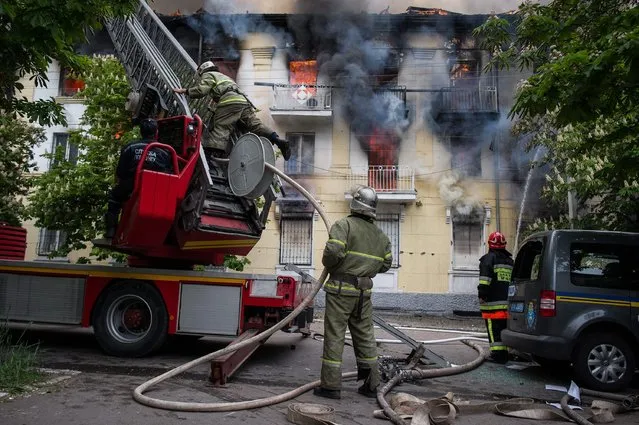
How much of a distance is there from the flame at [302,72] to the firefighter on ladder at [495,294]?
12.5 metres

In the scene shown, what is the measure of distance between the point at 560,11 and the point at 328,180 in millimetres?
11705

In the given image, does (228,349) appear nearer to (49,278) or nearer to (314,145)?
(49,278)

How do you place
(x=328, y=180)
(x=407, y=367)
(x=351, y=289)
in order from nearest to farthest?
1. (x=351, y=289)
2. (x=407, y=367)
3. (x=328, y=180)

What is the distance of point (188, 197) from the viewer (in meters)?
5.45

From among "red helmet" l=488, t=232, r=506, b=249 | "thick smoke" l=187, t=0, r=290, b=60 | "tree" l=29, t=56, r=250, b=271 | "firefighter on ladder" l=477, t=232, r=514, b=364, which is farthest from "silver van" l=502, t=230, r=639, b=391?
"thick smoke" l=187, t=0, r=290, b=60

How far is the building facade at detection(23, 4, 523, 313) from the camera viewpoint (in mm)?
16922

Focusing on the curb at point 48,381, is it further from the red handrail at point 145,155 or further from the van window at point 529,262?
the van window at point 529,262

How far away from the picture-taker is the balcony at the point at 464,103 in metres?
17.1

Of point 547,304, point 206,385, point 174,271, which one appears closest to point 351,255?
point 206,385

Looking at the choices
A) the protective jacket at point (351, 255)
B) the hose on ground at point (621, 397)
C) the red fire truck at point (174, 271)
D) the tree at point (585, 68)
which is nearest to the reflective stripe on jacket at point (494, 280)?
the tree at point (585, 68)

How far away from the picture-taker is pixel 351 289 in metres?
4.52

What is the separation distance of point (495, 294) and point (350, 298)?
3.06 m

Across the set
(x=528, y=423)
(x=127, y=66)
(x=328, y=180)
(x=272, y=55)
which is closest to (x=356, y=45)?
(x=272, y=55)

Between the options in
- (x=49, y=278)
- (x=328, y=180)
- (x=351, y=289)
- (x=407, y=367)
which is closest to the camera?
(x=351, y=289)
